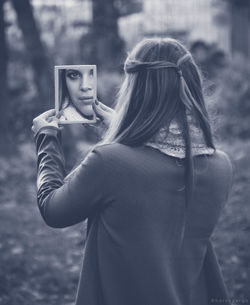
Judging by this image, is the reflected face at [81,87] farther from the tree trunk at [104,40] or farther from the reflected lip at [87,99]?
the tree trunk at [104,40]

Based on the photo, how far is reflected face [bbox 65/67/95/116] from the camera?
2.73 metres

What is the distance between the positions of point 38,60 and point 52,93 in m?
0.49

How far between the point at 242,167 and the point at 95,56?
3822 mm

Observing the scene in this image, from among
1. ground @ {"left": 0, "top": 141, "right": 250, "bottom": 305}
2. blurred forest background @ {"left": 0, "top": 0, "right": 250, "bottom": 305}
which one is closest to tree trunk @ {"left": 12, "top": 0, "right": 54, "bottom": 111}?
blurred forest background @ {"left": 0, "top": 0, "right": 250, "bottom": 305}

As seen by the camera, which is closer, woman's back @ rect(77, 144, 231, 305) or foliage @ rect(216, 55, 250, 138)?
woman's back @ rect(77, 144, 231, 305)

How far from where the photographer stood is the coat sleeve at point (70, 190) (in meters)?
2.10

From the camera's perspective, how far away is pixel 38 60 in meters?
8.20

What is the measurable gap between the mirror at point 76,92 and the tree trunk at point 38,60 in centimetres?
536

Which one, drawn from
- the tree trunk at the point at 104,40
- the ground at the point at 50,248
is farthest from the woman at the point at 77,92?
the tree trunk at the point at 104,40

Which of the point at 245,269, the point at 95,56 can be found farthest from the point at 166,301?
the point at 95,56

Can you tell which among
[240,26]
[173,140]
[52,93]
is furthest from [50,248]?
[240,26]

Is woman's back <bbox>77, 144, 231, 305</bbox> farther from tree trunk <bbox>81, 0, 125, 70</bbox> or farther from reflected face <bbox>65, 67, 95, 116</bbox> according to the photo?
tree trunk <bbox>81, 0, 125, 70</bbox>

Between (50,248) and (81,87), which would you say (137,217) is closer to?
(81,87)

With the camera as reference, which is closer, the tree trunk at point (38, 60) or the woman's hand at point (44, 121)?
the woman's hand at point (44, 121)
